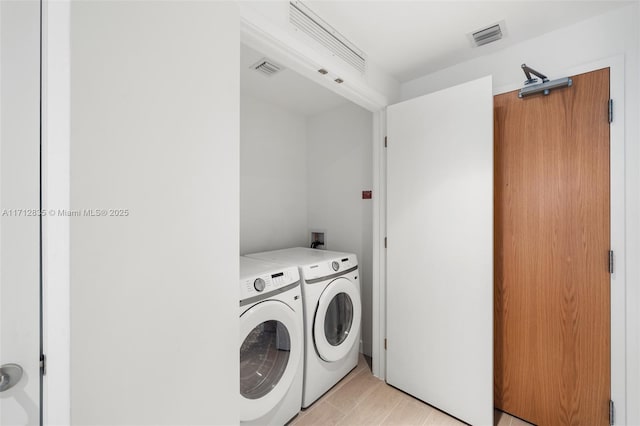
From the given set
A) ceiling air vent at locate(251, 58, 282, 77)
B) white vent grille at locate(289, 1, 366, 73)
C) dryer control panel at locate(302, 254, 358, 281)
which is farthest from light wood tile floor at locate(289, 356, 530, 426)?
ceiling air vent at locate(251, 58, 282, 77)

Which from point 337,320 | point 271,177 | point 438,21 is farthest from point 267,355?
point 438,21

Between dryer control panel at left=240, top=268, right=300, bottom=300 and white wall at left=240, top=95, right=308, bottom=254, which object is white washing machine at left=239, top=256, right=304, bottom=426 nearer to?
dryer control panel at left=240, top=268, right=300, bottom=300

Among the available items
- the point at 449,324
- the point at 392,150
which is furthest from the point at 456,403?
the point at 392,150

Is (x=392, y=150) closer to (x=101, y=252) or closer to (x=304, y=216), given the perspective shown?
(x=304, y=216)

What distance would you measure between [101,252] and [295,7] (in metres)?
1.40

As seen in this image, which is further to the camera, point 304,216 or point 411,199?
point 304,216

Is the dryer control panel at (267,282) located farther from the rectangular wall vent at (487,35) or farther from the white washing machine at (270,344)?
the rectangular wall vent at (487,35)

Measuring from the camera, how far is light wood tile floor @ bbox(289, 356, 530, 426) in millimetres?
1691

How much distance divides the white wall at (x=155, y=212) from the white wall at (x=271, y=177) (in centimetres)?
153

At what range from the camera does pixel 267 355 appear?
1.58 meters

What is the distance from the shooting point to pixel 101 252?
66 cm

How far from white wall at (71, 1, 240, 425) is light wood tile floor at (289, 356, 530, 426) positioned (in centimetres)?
109

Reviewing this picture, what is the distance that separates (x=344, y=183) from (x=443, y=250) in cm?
121

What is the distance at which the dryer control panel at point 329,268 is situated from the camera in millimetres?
1792
